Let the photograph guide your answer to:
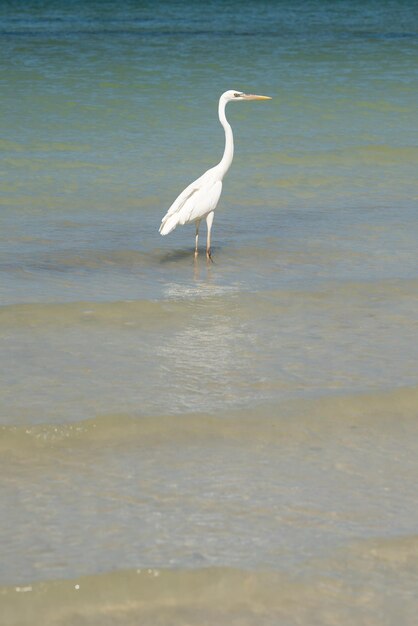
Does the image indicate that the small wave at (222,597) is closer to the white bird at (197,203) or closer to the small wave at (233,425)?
the small wave at (233,425)

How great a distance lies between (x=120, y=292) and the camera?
295 inches

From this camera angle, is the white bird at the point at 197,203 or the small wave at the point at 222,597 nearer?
the small wave at the point at 222,597

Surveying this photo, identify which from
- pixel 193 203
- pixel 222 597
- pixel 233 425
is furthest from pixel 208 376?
pixel 193 203

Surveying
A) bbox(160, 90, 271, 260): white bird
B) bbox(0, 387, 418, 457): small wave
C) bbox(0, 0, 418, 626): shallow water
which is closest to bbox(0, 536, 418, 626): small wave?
bbox(0, 0, 418, 626): shallow water

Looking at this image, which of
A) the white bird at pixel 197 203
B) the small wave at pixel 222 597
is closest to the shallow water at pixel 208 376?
the small wave at pixel 222 597

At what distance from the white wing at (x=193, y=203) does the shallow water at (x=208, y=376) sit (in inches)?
12.6

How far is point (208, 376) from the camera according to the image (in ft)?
19.3

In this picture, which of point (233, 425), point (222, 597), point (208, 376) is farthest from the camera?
point (208, 376)

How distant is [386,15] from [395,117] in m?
18.6

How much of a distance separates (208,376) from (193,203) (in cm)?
275

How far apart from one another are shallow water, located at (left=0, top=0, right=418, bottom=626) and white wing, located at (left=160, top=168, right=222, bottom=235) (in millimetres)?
321

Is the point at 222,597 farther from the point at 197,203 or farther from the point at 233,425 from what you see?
the point at 197,203

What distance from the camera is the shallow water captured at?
3881mm

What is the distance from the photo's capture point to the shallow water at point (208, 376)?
3.88 metres
